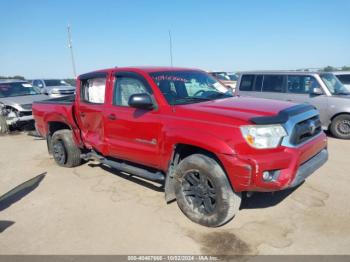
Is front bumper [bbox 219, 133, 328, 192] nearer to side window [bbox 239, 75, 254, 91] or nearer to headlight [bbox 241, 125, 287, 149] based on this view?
headlight [bbox 241, 125, 287, 149]

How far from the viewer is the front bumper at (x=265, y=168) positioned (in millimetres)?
3078

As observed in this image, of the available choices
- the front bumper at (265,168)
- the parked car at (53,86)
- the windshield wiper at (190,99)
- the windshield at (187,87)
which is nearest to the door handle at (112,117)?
the windshield at (187,87)

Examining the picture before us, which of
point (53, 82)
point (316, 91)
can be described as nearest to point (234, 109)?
point (316, 91)

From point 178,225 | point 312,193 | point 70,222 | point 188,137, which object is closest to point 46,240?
point 70,222

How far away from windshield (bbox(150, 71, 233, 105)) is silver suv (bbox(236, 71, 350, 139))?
4.32 metres

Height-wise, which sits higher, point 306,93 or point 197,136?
point 197,136

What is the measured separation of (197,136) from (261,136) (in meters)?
0.70

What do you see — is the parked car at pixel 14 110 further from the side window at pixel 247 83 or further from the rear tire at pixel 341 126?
the rear tire at pixel 341 126

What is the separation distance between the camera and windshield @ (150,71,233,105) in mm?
4047

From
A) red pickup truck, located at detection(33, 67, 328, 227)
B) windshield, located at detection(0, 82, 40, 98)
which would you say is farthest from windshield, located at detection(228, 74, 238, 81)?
red pickup truck, located at detection(33, 67, 328, 227)

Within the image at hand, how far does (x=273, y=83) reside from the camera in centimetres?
870

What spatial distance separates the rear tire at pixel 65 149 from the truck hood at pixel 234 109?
116 inches

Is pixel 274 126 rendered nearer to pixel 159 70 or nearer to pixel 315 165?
pixel 315 165

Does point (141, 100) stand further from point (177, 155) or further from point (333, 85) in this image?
point (333, 85)
